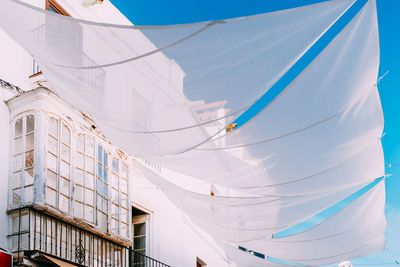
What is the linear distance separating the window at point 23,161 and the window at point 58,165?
0.21m

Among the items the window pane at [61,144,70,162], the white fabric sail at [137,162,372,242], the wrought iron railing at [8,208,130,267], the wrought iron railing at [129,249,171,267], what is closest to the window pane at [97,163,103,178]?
the window pane at [61,144,70,162]

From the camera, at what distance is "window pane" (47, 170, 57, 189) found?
285 inches

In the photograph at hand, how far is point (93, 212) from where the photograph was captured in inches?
316

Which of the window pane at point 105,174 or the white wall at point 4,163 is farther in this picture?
the window pane at point 105,174

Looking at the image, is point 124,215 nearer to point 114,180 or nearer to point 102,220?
point 114,180

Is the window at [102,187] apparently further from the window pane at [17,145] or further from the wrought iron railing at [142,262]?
the wrought iron railing at [142,262]

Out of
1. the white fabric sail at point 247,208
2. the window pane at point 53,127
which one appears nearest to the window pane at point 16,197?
the window pane at point 53,127

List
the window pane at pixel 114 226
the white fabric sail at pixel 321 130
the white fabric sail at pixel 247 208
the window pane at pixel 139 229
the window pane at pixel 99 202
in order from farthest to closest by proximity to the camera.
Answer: the window pane at pixel 139 229, the window pane at pixel 114 226, the window pane at pixel 99 202, the white fabric sail at pixel 247 208, the white fabric sail at pixel 321 130

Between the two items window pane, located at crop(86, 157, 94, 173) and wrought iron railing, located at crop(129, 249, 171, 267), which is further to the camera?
wrought iron railing, located at crop(129, 249, 171, 267)

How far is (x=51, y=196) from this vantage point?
23.8 ft

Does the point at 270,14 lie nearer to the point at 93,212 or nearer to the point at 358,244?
the point at 93,212

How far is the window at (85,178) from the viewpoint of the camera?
780 centimetres

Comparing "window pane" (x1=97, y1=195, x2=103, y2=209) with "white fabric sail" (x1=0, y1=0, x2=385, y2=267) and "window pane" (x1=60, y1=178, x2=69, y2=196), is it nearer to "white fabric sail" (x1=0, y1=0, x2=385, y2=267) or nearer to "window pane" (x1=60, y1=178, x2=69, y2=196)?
"window pane" (x1=60, y1=178, x2=69, y2=196)

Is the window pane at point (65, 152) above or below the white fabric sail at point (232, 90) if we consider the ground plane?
above
